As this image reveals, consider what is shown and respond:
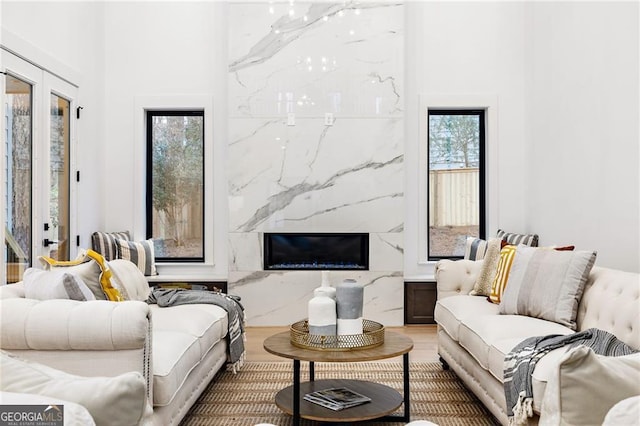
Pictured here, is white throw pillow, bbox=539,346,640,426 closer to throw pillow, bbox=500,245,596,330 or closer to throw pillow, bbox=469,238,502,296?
throw pillow, bbox=500,245,596,330

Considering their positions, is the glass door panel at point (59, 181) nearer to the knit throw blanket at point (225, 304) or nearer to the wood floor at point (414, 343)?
the knit throw blanket at point (225, 304)

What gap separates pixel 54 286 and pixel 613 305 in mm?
2633

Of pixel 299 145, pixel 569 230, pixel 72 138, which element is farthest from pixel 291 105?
pixel 569 230

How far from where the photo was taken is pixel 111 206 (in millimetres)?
6023

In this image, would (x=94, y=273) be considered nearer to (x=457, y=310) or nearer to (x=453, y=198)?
(x=457, y=310)

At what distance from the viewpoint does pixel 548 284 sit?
3357mm

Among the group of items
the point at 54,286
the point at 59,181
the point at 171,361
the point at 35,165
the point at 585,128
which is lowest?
the point at 171,361

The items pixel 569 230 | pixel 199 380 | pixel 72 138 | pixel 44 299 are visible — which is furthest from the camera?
pixel 72 138

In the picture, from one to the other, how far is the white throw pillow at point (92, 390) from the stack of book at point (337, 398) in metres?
1.99

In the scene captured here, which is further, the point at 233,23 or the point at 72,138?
the point at 233,23

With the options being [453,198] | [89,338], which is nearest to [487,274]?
[453,198]

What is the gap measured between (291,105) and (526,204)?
2579 mm

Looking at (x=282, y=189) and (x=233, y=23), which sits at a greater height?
(x=233, y=23)

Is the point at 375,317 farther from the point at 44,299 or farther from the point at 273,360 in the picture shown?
the point at 44,299
